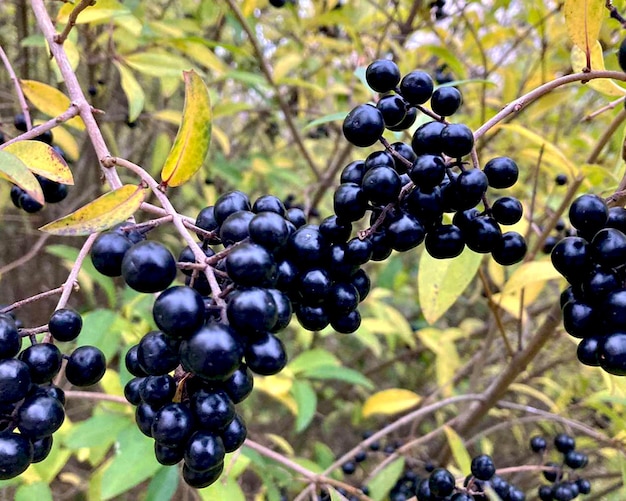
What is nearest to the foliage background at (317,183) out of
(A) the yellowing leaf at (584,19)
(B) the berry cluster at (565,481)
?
(B) the berry cluster at (565,481)

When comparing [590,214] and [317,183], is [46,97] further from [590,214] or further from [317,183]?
[317,183]

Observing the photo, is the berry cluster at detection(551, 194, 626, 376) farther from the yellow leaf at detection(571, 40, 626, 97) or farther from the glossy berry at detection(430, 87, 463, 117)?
the yellow leaf at detection(571, 40, 626, 97)

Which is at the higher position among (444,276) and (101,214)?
(101,214)

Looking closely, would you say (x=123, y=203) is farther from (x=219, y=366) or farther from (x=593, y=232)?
(x=593, y=232)

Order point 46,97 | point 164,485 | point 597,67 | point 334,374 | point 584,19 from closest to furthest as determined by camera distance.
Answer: point 584,19 → point 597,67 → point 46,97 → point 164,485 → point 334,374

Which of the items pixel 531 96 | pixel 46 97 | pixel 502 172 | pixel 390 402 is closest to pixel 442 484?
pixel 502 172

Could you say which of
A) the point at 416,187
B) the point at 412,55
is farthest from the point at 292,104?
the point at 416,187

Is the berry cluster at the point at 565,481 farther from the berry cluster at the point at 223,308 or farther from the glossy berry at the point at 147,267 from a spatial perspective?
the glossy berry at the point at 147,267
